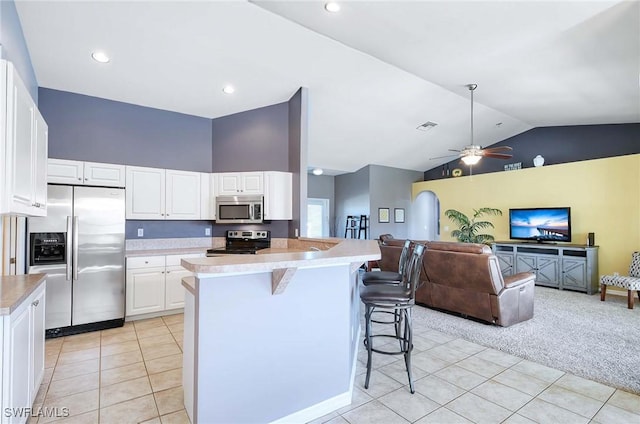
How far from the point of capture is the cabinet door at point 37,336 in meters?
2.06

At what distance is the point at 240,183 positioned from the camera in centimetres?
464

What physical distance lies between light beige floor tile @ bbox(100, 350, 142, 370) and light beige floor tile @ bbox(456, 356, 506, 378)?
2.95 meters

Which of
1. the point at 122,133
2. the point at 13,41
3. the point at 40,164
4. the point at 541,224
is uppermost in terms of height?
the point at 13,41

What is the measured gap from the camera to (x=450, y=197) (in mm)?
8422

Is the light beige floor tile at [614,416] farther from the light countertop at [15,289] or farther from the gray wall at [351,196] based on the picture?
the gray wall at [351,196]

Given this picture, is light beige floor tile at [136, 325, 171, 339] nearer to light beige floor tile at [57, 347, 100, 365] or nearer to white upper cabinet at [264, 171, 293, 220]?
light beige floor tile at [57, 347, 100, 365]

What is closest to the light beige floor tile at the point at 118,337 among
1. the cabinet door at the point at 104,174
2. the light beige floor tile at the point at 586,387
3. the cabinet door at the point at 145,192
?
the cabinet door at the point at 145,192

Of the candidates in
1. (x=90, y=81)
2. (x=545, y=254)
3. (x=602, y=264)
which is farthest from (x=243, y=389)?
(x=602, y=264)

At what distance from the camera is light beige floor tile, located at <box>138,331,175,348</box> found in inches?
129

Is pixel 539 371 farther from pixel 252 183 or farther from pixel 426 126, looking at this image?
pixel 426 126

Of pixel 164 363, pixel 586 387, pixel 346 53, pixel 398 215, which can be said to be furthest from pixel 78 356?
pixel 398 215

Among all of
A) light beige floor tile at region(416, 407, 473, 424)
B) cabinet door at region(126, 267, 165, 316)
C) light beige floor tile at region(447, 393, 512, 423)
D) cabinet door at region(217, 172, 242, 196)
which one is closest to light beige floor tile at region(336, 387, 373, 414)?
light beige floor tile at region(416, 407, 473, 424)

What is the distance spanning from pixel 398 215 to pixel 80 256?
7335 millimetres

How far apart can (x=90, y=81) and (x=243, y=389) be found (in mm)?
3899
